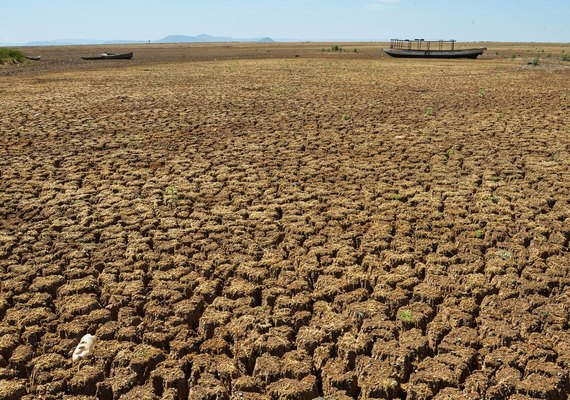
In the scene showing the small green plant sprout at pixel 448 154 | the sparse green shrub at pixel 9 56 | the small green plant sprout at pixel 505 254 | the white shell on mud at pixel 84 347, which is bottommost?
the white shell on mud at pixel 84 347

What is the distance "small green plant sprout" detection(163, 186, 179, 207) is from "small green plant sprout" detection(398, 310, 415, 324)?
121 inches

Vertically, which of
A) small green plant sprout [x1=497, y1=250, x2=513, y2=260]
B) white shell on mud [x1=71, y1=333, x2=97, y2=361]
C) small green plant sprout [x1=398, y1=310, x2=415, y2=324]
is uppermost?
small green plant sprout [x1=497, y1=250, x2=513, y2=260]

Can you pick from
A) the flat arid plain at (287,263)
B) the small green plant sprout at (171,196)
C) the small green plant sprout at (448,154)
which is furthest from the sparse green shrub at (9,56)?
the small green plant sprout at (448,154)

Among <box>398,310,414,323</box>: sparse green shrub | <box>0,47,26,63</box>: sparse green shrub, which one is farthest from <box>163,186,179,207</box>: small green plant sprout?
<box>0,47,26,63</box>: sparse green shrub

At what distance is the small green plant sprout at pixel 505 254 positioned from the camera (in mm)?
4328

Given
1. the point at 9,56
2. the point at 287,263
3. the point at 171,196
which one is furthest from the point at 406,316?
the point at 9,56

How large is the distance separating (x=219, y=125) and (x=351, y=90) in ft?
21.1

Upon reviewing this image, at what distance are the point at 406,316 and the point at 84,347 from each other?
2105mm

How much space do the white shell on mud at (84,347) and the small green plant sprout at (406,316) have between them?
2.02 meters

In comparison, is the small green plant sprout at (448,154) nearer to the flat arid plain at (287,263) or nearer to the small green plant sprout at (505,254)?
the flat arid plain at (287,263)

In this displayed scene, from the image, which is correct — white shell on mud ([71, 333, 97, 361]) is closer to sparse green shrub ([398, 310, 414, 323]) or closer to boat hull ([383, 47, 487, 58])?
sparse green shrub ([398, 310, 414, 323])

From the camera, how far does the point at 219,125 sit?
1014 cm

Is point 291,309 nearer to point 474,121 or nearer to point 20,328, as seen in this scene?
point 20,328

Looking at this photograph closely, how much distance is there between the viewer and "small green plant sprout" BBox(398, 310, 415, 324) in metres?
3.43
